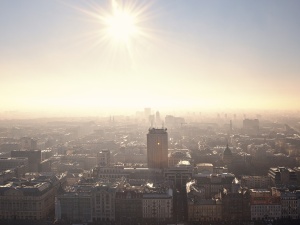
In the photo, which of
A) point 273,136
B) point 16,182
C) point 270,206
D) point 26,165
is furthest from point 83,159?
point 273,136

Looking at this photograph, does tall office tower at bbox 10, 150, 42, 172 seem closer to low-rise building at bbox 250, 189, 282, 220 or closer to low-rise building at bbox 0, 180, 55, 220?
low-rise building at bbox 0, 180, 55, 220

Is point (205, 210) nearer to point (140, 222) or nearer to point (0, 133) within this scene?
point (140, 222)

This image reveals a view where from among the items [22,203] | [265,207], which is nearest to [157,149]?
[265,207]

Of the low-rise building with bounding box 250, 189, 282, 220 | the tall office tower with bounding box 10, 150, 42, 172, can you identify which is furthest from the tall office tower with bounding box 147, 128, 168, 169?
the low-rise building with bounding box 250, 189, 282, 220

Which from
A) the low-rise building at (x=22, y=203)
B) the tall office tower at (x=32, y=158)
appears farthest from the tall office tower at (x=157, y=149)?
the low-rise building at (x=22, y=203)

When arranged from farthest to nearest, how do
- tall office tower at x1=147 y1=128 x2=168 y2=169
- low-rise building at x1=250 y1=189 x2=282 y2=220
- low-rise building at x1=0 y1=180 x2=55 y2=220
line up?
tall office tower at x1=147 y1=128 x2=168 y2=169, low-rise building at x1=0 y1=180 x2=55 y2=220, low-rise building at x1=250 y1=189 x2=282 y2=220

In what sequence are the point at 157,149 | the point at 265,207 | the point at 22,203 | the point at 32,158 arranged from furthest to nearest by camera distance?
1. the point at 32,158
2. the point at 157,149
3. the point at 22,203
4. the point at 265,207

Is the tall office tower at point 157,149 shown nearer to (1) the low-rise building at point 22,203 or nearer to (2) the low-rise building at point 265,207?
(2) the low-rise building at point 265,207

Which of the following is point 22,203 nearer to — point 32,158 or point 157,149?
point 32,158
